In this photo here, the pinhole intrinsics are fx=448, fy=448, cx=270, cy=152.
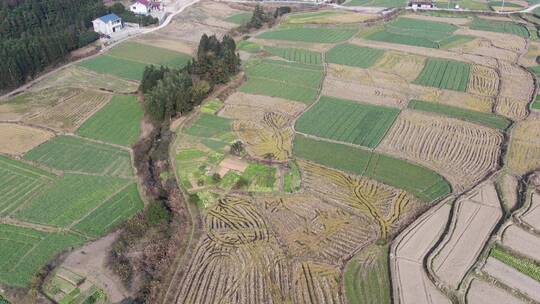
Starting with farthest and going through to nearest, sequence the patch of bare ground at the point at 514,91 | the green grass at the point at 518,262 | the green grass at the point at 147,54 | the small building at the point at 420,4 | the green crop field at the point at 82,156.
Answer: the small building at the point at 420,4, the green grass at the point at 147,54, the patch of bare ground at the point at 514,91, the green crop field at the point at 82,156, the green grass at the point at 518,262

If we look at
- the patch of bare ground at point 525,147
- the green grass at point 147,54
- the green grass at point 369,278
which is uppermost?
the green grass at point 147,54

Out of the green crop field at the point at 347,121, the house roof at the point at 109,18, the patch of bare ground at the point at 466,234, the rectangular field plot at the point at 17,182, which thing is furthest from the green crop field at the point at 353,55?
the rectangular field plot at the point at 17,182

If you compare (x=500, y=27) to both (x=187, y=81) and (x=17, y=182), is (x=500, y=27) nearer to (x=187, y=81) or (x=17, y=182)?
(x=187, y=81)

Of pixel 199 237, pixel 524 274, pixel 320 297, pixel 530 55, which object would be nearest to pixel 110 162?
pixel 199 237

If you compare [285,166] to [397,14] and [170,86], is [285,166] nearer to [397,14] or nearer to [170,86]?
[170,86]

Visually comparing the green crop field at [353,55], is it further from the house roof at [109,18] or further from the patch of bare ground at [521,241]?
the house roof at [109,18]

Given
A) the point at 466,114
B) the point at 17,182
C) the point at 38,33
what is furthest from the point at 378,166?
the point at 38,33

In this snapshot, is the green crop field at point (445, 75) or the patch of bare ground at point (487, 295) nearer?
the patch of bare ground at point (487, 295)
